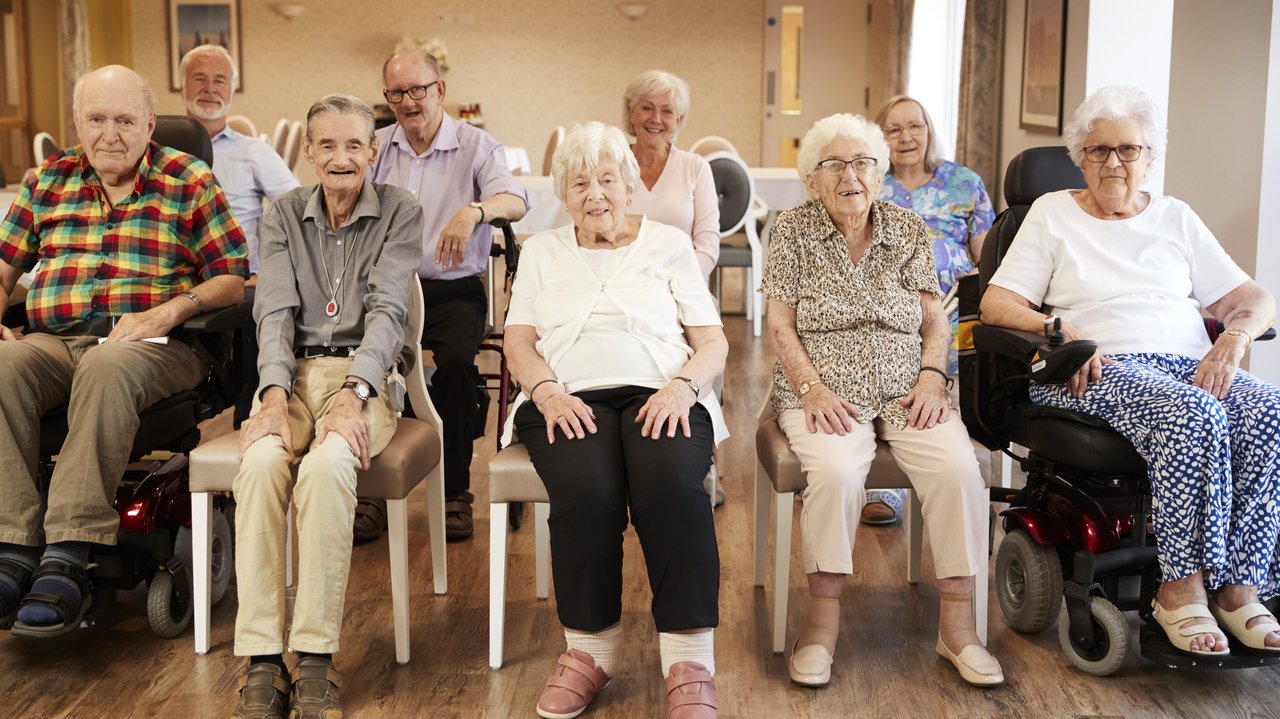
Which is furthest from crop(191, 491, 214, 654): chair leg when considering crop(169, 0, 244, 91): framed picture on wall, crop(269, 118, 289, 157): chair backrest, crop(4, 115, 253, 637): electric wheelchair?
crop(169, 0, 244, 91): framed picture on wall

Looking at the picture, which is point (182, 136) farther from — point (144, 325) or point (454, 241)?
point (454, 241)

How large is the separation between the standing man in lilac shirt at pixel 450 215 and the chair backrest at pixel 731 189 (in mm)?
2437

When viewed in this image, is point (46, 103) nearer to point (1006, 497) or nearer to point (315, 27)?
point (315, 27)

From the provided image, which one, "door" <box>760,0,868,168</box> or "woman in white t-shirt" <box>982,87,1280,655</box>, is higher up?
"door" <box>760,0,868,168</box>

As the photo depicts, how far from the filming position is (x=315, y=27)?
36.7 feet

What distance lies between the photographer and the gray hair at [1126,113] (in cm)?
277

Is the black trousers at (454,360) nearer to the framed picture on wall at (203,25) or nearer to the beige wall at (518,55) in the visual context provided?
the beige wall at (518,55)

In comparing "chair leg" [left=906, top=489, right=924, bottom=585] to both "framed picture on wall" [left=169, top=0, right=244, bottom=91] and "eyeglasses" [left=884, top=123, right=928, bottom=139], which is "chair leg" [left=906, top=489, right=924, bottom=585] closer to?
"eyeglasses" [left=884, top=123, right=928, bottom=139]

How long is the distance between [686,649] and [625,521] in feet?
0.90

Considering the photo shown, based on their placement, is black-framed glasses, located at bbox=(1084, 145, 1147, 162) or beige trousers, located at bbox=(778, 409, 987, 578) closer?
beige trousers, located at bbox=(778, 409, 987, 578)

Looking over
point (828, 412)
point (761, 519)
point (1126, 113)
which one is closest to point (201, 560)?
point (761, 519)

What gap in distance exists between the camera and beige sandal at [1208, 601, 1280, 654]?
2369 millimetres

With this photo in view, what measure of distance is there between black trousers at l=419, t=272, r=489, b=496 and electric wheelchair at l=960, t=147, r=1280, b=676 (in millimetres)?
1288

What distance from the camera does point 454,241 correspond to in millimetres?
3242
